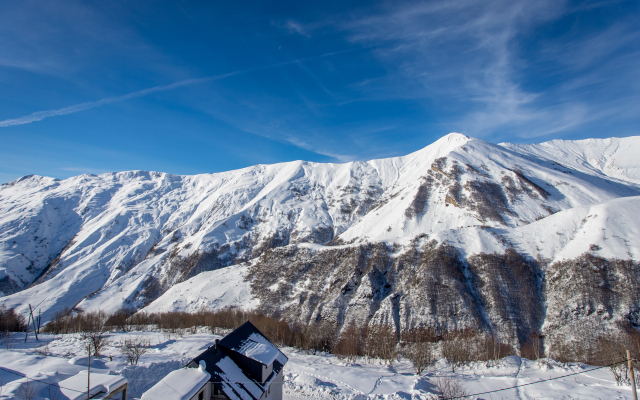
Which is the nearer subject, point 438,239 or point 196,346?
point 196,346

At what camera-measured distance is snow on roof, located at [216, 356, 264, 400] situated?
2289 cm

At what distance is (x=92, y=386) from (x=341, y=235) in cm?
8225

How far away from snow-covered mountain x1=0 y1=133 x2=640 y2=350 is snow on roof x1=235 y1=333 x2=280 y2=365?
1223 inches

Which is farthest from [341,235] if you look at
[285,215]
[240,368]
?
[240,368]

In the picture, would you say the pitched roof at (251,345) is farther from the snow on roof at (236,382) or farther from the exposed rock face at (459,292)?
the exposed rock face at (459,292)

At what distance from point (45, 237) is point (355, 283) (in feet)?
478

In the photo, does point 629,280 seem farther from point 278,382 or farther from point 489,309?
point 278,382

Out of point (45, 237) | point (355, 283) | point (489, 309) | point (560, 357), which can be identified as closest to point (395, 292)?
point (355, 283)

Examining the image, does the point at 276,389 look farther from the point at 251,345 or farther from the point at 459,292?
the point at 459,292

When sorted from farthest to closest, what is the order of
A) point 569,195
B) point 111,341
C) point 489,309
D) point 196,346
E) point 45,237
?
1. point 45,237
2. point 569,195
3. point 489,309
4. point 111,341
5. point 196,346

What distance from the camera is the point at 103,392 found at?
17797 mm

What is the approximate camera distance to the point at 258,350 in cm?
2705

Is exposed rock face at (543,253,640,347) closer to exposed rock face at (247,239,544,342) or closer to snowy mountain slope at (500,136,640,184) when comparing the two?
exposed rock face at (247,239,544,342)

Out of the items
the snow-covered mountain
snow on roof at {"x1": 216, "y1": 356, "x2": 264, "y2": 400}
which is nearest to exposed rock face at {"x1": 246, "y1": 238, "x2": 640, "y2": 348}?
the snow-covered mountain
